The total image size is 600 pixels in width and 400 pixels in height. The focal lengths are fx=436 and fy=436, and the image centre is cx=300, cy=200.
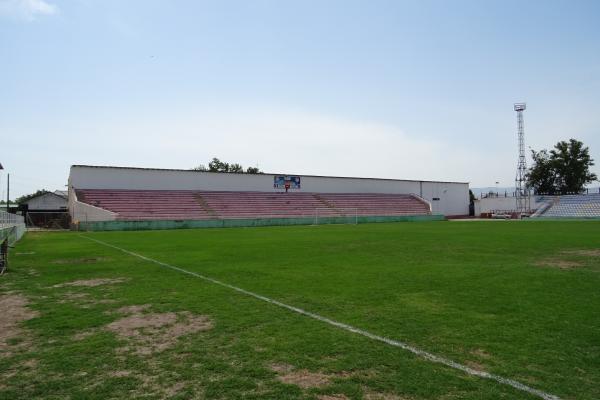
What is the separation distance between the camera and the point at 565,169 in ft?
225

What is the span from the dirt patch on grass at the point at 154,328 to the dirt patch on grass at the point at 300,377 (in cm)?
151

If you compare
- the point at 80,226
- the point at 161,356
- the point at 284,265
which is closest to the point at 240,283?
the point at 284,265

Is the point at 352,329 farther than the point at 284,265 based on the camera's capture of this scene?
No

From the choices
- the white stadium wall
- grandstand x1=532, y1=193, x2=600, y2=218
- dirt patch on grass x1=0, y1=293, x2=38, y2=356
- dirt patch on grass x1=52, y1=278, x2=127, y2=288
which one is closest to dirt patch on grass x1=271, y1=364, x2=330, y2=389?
dirt patch on grass x1=0, y1=293, x2=38, y2=356

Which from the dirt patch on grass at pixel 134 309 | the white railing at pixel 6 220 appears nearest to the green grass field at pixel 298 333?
the dirt patch on grass at pixel 134 309

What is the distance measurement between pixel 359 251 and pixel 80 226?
28190mm

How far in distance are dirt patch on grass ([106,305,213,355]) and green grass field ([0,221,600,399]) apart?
3 centimetres

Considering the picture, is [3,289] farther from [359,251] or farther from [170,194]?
[170,194]

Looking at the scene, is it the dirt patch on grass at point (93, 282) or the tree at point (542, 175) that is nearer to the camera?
the dirt patch on grass at point (93, 282)

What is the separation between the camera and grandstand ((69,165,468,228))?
41.9 metres

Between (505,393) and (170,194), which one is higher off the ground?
(170,194)

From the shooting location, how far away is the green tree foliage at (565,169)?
68.1 metres

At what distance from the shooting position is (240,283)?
9.00 meters

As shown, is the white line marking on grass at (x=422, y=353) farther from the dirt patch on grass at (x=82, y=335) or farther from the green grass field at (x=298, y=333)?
the dirt patch on grass at (x=82, y=335)
